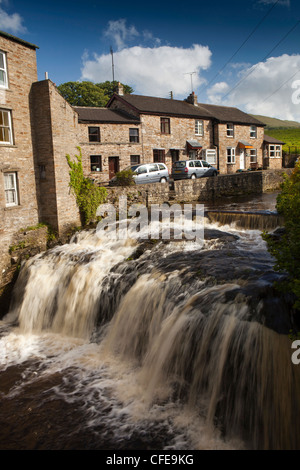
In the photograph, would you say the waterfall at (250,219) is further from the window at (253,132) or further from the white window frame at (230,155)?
the window at (253,132)

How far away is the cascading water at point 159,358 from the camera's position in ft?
18.1

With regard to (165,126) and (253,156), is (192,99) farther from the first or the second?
(253,156)

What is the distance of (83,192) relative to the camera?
16688 mm

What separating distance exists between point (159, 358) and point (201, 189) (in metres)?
18.1

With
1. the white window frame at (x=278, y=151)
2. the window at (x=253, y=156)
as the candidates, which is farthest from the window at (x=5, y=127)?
the white window frame at (x=278, y=151)

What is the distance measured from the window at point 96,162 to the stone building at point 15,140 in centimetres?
1362

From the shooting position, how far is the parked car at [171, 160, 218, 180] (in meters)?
26.2

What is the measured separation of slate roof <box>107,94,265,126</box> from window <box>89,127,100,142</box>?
4.65m

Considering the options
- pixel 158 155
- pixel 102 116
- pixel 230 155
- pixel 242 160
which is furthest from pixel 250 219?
pixel 242 160

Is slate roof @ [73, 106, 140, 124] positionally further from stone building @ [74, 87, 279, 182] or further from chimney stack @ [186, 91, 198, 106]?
chimney stack @ [186, 91, 198, 106]
